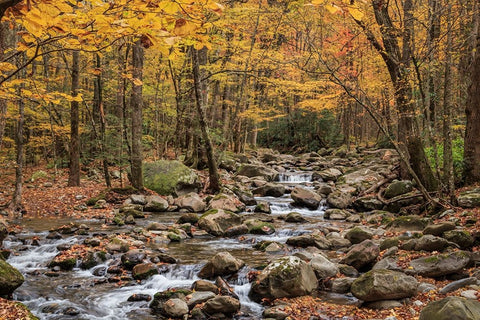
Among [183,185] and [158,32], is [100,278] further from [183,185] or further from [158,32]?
[183,185]

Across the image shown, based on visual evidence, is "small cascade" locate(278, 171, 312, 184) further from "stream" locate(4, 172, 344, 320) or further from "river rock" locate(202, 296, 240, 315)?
"river rock" locate(202, 296, 240, 315)

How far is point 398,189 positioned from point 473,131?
9.00ft

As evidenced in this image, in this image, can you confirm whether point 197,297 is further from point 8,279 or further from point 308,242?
point 308,242

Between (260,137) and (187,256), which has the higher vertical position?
(260,137)

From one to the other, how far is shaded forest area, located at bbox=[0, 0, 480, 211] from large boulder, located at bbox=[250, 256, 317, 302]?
132 inches

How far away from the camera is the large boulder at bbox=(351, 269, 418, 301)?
4707 mm

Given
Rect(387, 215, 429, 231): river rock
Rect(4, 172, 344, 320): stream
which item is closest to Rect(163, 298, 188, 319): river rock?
Rect(4, 172, 344, 320): stream

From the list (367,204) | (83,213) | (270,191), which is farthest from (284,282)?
(270,191)

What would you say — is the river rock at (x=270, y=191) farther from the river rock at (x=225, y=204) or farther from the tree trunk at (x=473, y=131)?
the tree trunk at (x=473, y=131)

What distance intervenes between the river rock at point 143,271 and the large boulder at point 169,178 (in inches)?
283

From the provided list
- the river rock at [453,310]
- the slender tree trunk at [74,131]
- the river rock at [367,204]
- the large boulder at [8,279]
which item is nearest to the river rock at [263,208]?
the river rock at [367,204]

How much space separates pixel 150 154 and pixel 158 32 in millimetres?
17739

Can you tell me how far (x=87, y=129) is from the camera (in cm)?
1487

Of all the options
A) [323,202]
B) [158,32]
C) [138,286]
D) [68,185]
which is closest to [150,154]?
[68,185]
